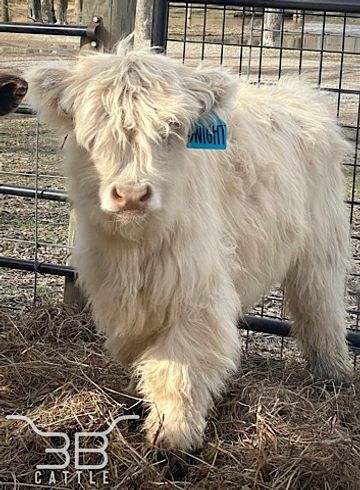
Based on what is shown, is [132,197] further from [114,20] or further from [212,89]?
[114,20]

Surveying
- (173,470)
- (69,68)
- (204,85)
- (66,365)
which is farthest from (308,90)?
(173,470)

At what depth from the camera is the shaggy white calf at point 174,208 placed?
8.75ft

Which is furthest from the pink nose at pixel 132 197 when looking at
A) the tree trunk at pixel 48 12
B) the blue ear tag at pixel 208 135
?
the tree trunk at pixel 48 12

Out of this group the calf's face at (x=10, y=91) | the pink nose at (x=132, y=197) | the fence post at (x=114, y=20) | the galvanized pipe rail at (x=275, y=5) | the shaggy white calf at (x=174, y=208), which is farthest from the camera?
the fence post at (x=114, y=20)

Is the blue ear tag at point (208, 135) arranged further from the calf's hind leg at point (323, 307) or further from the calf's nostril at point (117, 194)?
the calf's hind leg at point (323, 307)

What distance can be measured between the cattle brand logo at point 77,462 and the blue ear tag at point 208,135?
1.09m

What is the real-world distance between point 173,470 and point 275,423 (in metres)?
0.58

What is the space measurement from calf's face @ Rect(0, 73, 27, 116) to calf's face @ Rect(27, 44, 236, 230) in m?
0.32

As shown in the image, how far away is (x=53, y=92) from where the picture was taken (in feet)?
9.17

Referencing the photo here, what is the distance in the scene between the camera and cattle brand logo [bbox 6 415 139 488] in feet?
9.37

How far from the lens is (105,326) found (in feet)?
10.3

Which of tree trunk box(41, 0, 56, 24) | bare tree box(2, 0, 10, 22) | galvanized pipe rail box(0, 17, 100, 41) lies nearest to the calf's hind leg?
galvanized pipe rail box(0, 17, 100, 41)

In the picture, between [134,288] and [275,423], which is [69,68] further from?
[275,423]

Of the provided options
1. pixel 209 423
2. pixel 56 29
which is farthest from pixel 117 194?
pixel 56 29
